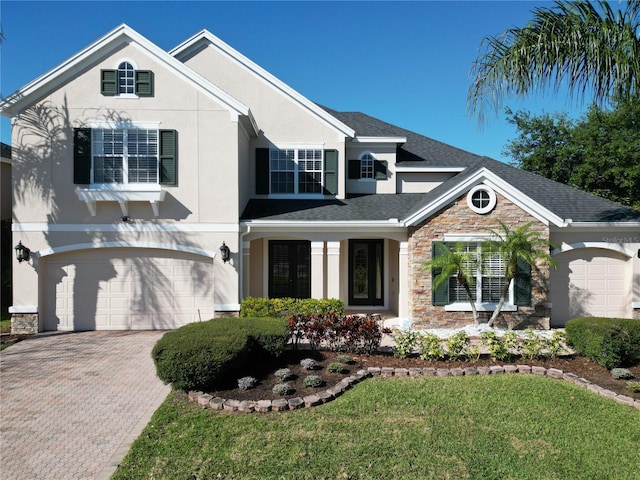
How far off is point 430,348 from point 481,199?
555cm

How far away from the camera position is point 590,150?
93.0 ft

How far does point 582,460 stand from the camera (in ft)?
16.2

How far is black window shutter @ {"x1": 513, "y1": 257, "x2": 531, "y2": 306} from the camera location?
12070 millimetres

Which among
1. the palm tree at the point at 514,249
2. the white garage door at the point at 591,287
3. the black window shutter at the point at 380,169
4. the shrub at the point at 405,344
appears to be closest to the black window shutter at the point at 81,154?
the black window shutter at the point at 380,169

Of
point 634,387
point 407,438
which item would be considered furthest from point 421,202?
point 407,438

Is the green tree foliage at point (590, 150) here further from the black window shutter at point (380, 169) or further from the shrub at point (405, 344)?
the shrub at point (405, 344)

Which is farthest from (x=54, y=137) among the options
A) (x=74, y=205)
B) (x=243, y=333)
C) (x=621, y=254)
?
(x=621, y=254)

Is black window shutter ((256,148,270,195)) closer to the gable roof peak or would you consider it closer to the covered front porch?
the covered front porch

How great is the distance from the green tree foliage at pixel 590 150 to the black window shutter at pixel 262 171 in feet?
74.3

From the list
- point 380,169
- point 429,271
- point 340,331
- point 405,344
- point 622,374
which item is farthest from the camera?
point 380,169

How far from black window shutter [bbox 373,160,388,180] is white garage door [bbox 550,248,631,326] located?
670cm

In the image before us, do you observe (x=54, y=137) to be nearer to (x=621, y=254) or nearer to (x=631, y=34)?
(x=631, y=34)

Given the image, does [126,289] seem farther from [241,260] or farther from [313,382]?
[313,382]

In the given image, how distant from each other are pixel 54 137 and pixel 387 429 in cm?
1213
